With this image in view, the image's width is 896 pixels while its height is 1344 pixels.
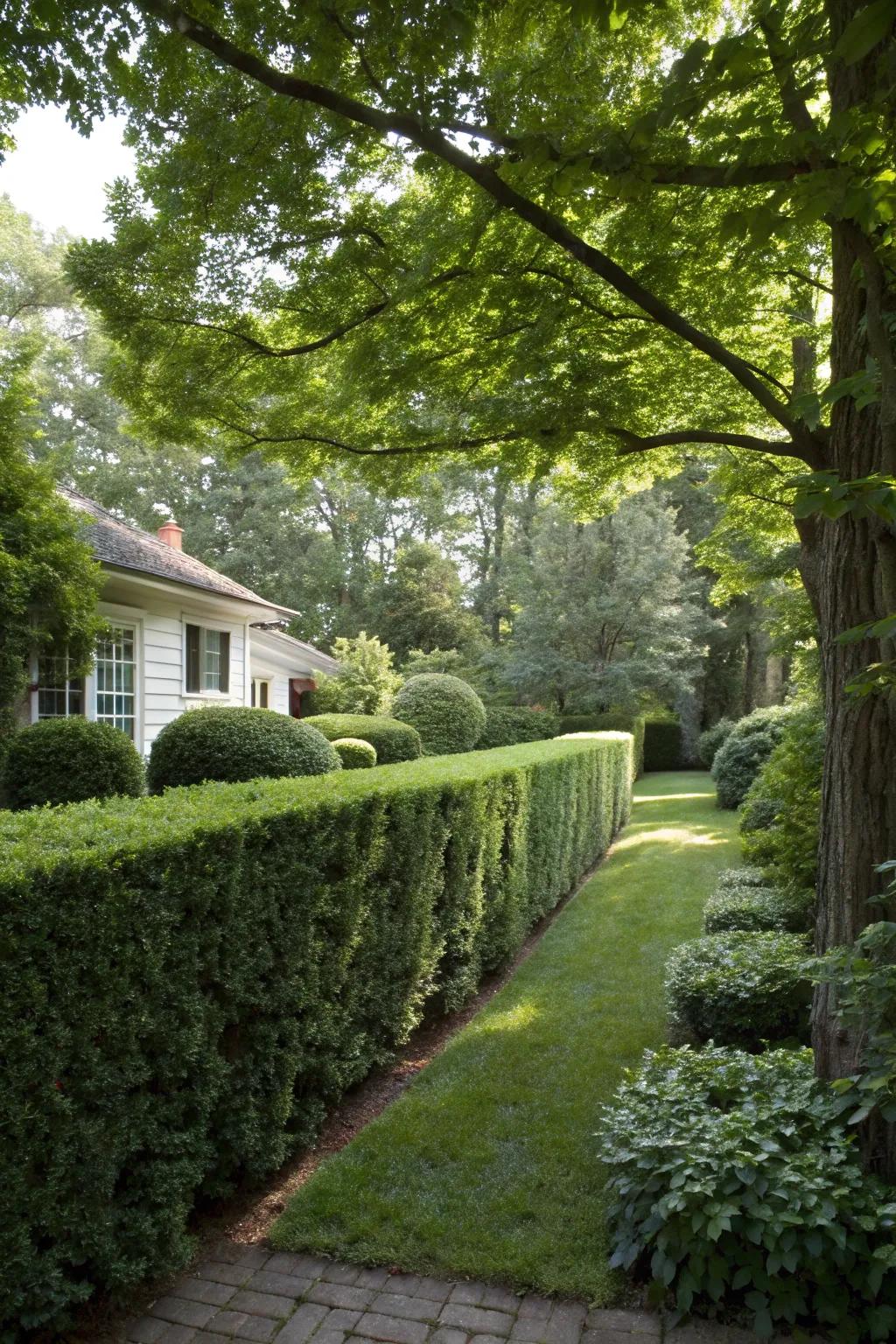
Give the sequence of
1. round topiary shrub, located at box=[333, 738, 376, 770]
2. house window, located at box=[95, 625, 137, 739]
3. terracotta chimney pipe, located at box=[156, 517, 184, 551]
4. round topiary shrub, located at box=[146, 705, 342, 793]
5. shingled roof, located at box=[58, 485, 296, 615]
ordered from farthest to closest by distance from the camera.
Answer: terracotta chimney pipe, located at box=[156, 517, 184, 551], round topiary shrub, located at box=[333, 738, 376, 770], house window, located at box=[95, 625, 137, 739], shingled roof, located at box=[58, 485, 296, 615], round topiary shrub, located at box=[146, 705, 342, 793]

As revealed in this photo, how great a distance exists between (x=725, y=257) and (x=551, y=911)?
687cm

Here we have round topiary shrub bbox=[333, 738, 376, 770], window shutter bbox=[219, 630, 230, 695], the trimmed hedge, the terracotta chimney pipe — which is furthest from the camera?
the trimmed hedge

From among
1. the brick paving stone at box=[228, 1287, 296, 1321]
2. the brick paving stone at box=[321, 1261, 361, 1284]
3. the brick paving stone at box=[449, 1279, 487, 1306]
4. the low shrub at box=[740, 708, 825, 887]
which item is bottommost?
the brick paving stone at box=[449, 1279, 487, 1306]

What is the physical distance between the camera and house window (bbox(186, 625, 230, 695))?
14352mm

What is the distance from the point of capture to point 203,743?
10000mm

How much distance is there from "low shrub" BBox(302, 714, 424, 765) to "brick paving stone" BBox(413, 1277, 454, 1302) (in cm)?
1215

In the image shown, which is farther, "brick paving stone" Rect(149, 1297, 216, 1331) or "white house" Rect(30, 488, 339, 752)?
"white house" Rect(30, 488, 339, 752)

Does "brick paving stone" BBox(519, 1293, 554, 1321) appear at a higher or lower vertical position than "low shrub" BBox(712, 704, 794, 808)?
lower

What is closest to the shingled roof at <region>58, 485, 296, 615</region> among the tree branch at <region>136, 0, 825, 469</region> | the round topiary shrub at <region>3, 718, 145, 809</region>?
the round topiary shrub at <region>3, 718, 145, 809</region>

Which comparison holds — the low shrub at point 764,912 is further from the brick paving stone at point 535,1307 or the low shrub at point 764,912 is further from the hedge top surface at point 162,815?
the brick paving stone at point 535,1307

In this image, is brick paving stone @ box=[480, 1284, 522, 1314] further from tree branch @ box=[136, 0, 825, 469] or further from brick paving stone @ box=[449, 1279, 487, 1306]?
tree branch @ box=[136, 0, 825, 469]

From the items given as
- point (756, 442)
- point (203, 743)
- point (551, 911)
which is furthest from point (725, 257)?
point (203, 743)

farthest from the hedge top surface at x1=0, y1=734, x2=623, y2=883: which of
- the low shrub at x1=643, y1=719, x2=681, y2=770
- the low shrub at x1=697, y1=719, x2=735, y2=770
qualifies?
the low shrub at x1=643, y1=719, x2=681, y2=770

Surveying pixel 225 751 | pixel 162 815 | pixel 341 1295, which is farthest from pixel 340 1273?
pixel 225 751
